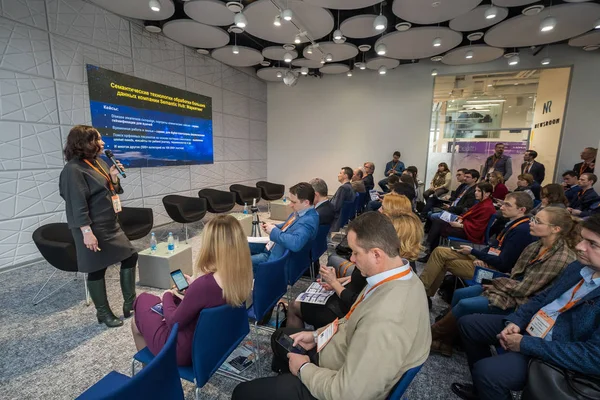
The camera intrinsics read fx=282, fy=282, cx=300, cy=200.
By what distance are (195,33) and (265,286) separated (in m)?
4.98

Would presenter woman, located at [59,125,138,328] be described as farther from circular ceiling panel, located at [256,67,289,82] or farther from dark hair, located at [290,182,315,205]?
circular ceiling panel, located at [256,67,289,82]

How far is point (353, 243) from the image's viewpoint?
127 centimetres

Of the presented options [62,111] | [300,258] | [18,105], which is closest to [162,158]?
[62,111]

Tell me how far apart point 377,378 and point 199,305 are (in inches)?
34.6

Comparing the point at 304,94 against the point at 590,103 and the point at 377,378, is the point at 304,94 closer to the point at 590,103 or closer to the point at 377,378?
the point at 590,103

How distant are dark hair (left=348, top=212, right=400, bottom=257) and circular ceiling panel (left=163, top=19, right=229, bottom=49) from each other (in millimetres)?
4926

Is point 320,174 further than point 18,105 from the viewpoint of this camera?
Yes

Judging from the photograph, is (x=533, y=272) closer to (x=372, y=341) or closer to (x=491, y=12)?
(x=372, y=341)

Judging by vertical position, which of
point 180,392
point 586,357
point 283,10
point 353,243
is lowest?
point 180,392

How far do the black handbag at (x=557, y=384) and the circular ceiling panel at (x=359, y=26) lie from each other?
4.67 metres

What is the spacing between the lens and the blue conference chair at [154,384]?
2.69 feet

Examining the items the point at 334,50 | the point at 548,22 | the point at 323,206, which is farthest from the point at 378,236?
the point at 334,50

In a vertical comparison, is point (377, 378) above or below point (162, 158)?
below

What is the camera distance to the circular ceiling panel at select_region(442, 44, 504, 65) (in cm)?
562
